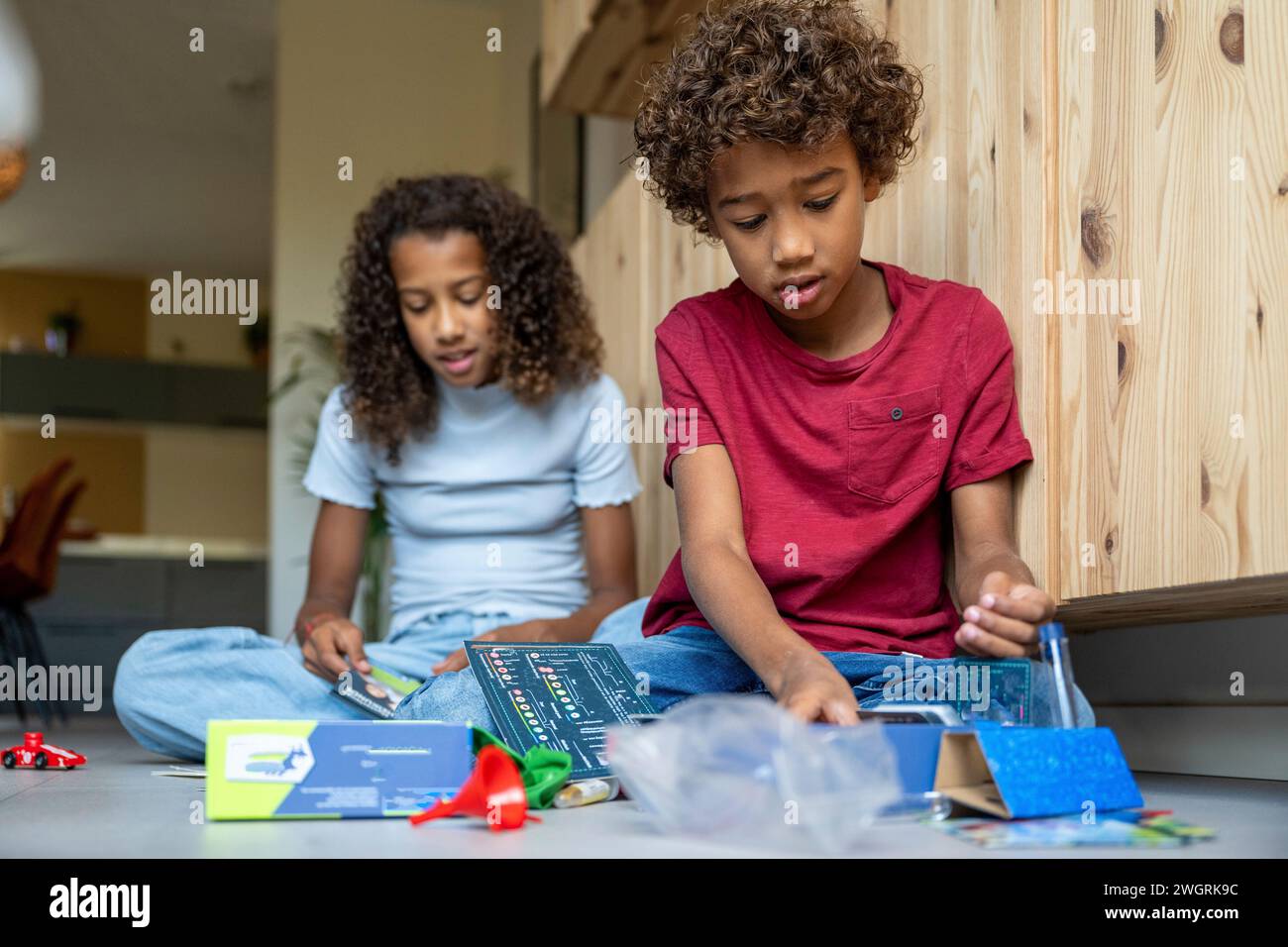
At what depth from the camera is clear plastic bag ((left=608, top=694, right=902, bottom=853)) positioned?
0.84 meters

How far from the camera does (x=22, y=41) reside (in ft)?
6.27

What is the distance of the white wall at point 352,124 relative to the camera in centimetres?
443

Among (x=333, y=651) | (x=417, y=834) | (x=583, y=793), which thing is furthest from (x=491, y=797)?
(x=333, y=651)

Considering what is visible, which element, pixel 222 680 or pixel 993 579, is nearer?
pixel 993 579

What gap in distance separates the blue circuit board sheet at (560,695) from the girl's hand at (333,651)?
37 centimetres

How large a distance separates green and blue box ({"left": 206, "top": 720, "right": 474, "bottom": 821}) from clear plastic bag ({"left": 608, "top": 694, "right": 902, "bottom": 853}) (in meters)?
0.21

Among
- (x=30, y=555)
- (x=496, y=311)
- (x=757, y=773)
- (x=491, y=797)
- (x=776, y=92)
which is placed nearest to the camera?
(x=757, y=773)

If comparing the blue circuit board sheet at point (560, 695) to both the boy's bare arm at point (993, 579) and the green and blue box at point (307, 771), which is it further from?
the boy's bare arm at point (993, 579)

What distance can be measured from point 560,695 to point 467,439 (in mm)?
781

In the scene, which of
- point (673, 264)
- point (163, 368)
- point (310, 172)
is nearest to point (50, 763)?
point (673, 264)

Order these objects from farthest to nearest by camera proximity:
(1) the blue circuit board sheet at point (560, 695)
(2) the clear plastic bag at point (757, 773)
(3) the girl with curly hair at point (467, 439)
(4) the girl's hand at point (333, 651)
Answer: (3) the girl with curly hair at point (467, 439)
(4) the girl's hand at point (333, 651)
(1) the blue circuit board sheet at point (560, 695)
(2) the clear plastic bag at point (757, 773)

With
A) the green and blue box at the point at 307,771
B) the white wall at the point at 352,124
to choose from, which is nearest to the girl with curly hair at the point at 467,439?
the green and blue box at the point at 307,771

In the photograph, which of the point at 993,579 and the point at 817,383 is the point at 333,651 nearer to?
the point at 817,383

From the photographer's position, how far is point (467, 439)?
6.53 feet
